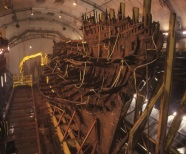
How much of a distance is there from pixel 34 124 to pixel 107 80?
690 centimetres

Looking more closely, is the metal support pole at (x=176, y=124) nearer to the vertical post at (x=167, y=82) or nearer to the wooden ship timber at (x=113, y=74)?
the vertical post at (x=167, y=82)

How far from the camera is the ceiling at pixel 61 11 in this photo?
10.3 meters

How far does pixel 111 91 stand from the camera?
5.21 meters

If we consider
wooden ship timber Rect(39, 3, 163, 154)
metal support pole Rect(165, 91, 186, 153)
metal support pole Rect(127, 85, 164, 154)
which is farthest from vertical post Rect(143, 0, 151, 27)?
metal support pole Rect(165, 91, 186, 153)

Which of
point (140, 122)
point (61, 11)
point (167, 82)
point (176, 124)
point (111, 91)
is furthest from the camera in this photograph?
point (61, 11)

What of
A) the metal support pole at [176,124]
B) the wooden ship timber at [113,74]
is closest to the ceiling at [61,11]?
the wooden ship timber at [113,74]

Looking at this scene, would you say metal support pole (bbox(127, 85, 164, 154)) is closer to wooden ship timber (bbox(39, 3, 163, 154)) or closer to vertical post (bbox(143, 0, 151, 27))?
wooden ship timber (bbox(39, 3, 163, 154))

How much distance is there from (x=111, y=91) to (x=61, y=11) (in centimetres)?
1456

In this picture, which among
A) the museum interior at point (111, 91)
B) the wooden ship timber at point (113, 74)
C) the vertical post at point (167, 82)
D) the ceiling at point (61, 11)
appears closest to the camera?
the vertical post at point (167, 82)

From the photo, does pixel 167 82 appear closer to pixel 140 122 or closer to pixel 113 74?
pixel 140 122

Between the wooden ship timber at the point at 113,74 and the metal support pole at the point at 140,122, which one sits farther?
the wooden ship timber at the point at 113,74

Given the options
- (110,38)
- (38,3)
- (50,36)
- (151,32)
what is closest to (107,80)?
(110,38)

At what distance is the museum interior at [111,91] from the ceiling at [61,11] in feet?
0.25

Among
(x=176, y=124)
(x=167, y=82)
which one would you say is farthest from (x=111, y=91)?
(x=176, y=124)
